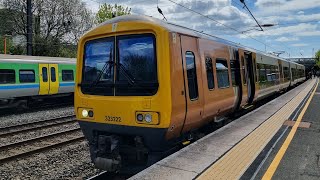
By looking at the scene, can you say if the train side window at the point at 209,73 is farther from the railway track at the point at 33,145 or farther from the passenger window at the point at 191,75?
the railway track at the point at 33,145

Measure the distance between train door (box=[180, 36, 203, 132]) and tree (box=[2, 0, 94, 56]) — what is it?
34.6 meters

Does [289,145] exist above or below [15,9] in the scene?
below

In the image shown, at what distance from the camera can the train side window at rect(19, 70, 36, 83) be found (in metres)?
18.3

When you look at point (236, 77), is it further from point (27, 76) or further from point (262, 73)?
point (27, 76)

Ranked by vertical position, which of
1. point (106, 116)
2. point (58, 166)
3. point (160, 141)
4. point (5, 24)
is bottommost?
point (58, 166)

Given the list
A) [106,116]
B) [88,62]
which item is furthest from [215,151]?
[88,62]

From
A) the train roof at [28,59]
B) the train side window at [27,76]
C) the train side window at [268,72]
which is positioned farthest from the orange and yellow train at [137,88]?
the train side window at [27,76]

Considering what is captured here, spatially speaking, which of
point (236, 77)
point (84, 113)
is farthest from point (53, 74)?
point (84, 113)

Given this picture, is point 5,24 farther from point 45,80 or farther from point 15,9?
point 45,80

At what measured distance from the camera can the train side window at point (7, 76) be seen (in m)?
17.0

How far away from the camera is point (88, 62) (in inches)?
267

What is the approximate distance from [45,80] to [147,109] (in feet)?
52.0

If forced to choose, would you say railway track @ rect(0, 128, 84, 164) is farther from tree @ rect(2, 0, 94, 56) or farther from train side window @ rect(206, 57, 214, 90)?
tree @ rect(2, 0, 94, 56)

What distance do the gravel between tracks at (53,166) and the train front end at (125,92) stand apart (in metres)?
1.01
